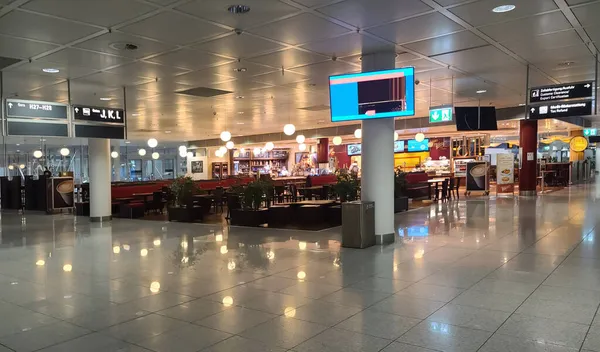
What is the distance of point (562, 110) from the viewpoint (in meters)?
8.20

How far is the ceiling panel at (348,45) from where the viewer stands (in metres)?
6.36

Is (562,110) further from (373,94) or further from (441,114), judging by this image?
(373,94)

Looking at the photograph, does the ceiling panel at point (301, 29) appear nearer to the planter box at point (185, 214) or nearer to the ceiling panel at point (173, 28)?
the ceiling panel at point (173, 28)

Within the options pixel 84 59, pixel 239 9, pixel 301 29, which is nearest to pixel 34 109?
pixel 84 59

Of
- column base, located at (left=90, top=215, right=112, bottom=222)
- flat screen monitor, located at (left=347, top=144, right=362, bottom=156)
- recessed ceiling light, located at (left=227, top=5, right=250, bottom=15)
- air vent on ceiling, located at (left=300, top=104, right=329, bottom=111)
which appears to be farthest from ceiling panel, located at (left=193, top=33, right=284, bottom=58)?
flat screen monitor, located at (left=347, top=144, right=362, bottom=156)

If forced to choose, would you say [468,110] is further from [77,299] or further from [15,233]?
[15,233]

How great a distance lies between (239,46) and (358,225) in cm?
332

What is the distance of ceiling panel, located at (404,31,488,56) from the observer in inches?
251

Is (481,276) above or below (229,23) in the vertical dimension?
below

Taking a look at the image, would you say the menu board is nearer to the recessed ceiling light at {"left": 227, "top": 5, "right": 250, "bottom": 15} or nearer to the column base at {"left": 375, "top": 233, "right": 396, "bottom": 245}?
the column base at {"left": 375, "top": 233, "right": 396, "bottom": 245}

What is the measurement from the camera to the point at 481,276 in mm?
5277

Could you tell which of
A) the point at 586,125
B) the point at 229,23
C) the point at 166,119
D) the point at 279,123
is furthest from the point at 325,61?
the point at 586,125

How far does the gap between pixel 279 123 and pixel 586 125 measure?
1600 cm

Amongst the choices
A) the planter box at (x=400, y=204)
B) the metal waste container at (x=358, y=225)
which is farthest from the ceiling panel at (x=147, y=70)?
the planter box at (x=400, y=204)
